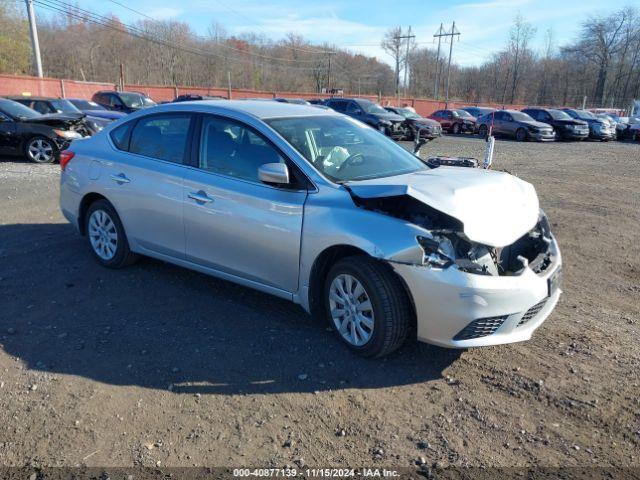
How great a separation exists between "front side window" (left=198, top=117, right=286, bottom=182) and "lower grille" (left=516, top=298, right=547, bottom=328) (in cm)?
206

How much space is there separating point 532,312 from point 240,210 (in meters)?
2.26

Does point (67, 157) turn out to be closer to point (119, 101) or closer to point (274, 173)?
point (274, 173)

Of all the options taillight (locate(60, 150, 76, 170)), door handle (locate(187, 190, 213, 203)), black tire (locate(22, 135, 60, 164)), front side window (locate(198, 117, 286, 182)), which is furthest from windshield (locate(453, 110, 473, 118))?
door handle (locate(187, 190, 213, 203))

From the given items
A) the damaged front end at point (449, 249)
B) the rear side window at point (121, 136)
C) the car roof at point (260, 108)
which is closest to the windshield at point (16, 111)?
the rear side window at point (121, 136)

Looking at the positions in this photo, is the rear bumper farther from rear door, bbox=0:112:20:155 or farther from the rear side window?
rear door, bbox=0:112:20:155

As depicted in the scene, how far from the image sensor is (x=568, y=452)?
285 cm

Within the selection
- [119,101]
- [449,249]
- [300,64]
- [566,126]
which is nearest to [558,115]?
[566,126]

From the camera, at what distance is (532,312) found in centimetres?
360

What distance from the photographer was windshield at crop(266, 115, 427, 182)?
4.14 meters

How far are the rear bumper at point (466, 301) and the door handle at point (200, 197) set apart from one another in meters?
1.76

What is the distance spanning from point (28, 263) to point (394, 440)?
4450mm

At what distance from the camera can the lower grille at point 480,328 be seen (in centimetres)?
334

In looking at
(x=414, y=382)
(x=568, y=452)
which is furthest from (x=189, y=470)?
(x=568, y=452)

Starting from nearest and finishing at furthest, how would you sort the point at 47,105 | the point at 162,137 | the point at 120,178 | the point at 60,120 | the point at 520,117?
the point at 162,137, the point at 120,178, the point at 60,120, the point at 47,105, the point at 520,117
